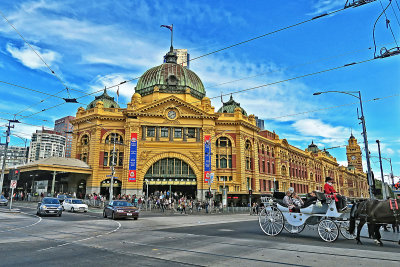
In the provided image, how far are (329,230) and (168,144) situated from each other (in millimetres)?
36607

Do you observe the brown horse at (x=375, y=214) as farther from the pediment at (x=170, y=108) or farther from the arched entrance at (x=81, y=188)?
the arched entrance at (x=81, y=188)

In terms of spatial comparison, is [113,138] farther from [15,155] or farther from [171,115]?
[15,155]

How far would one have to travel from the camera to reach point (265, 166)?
58.2 meters

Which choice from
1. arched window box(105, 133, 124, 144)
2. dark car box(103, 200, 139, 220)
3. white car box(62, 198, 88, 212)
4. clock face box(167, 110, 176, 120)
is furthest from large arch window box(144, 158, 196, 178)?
dark car box(103, 200, 139, 220)

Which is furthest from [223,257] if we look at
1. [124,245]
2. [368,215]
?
[368,215]

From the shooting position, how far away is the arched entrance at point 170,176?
44781mm

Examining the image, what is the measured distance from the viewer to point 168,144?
150ft

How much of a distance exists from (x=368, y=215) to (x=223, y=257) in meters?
5.94

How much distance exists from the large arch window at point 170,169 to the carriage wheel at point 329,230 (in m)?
34.9

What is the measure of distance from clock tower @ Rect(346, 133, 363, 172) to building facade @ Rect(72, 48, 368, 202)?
92.5 m

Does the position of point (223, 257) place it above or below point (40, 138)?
below

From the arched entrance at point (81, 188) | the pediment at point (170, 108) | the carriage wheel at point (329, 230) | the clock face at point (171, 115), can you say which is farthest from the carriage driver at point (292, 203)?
the arched entrance at point (81, 188)

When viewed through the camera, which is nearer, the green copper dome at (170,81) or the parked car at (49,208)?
the parked car at (49,208)

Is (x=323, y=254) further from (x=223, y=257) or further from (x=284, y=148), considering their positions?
(x=284, y=148)
